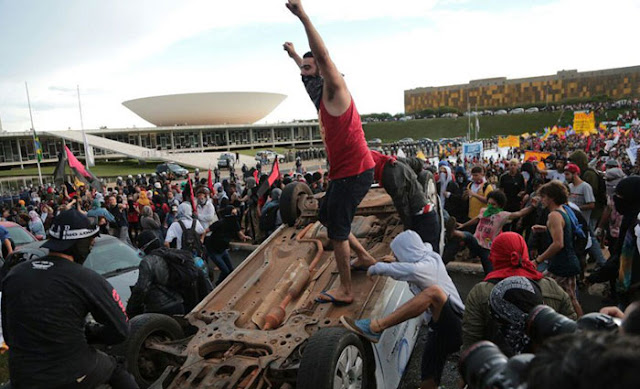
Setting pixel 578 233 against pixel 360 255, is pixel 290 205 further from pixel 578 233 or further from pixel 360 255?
pixel 578 233

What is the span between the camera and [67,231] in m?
2.65

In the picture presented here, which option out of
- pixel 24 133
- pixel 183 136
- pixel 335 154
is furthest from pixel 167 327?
pixel 183 136

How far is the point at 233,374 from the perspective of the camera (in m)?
3.22

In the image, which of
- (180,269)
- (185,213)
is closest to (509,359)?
(180,269)

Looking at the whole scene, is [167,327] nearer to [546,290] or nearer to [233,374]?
[233,374]

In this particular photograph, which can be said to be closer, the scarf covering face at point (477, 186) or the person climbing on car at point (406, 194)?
the person climbing on car at point (406, 194)

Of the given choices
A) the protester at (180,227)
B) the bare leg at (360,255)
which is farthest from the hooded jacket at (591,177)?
the protester at (180,227)

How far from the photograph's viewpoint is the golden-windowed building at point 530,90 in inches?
3137

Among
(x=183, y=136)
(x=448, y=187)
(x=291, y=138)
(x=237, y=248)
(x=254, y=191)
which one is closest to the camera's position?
(x=448, y=187)

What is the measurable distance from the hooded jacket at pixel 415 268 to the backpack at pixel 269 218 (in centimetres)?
483

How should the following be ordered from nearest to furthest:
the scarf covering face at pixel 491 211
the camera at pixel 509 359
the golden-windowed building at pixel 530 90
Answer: the camera at pixel 509 359, the scarf covering face at pixel 491 211, the golden-windowed building at pixel 530 90

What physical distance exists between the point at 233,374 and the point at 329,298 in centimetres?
113

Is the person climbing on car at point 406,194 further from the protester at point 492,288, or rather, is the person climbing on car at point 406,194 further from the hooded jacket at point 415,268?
the protester at point 492,288

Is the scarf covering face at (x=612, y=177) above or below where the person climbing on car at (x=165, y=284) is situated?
above
